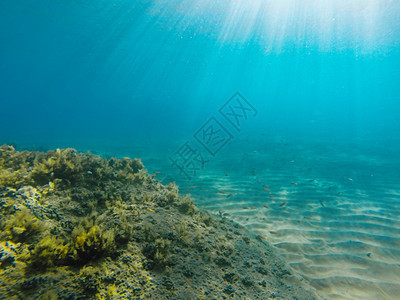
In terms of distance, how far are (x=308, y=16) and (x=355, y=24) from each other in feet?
36.4

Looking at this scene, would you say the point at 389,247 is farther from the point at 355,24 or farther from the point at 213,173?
the point at 355,24

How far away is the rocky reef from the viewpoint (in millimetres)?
1732

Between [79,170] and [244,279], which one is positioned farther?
[79,170]

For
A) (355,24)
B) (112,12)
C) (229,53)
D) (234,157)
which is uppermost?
(229,53)

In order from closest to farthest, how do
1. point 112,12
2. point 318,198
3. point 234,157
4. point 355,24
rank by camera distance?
point 318,198 < point 234,157 < point 112,12 < point 355,24

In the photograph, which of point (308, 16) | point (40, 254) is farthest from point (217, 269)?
point (308, 16)

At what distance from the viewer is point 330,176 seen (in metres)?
10.4

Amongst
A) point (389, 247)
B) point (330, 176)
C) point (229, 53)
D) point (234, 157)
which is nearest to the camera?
point (389, 247)

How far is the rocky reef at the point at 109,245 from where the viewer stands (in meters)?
1.73

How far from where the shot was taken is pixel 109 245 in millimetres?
2041

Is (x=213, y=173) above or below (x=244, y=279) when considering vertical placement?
above

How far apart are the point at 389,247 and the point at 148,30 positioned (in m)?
36.6

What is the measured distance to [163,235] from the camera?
2.73 m

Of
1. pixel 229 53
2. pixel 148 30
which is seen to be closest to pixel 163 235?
pixel 148 30
